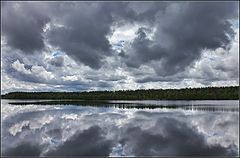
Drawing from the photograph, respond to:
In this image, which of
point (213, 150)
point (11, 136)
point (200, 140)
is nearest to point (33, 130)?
point (11, 136)

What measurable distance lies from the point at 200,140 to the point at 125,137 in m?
5.62

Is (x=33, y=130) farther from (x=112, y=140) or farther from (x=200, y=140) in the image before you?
(x=200, y=140)

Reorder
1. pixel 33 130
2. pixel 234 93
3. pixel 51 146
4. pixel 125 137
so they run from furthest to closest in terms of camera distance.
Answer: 1. pixel 234 93
2. pixel 33 130
3. pixel 125 137
4. pixel 51 146

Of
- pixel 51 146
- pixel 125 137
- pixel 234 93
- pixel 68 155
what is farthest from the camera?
pixel 234 93

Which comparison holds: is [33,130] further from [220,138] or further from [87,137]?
[220,138]

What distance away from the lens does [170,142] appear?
23.5 metres

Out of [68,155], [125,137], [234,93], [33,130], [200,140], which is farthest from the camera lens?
[234,93]

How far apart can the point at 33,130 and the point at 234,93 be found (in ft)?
552

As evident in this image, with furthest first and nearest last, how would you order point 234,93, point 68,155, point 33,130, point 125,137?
point 234,93 < point 33,130 < point 125,137 < point 68,155

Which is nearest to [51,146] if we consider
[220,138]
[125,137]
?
[125,137]

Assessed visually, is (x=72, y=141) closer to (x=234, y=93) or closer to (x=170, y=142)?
(x=170, y=142)

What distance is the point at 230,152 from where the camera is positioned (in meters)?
19.3

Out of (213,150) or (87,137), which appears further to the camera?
(87,137)

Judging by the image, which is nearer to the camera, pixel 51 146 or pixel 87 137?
pixel 51 146
